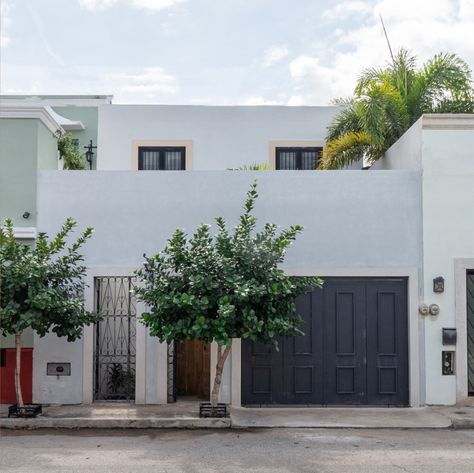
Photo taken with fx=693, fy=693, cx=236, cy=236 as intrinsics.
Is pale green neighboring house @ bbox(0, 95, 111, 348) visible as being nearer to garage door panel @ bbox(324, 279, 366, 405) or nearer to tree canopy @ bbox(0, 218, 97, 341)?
tree canopy @ bbox(0, 218, 97, 341)

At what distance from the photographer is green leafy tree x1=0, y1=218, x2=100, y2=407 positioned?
34.4ft

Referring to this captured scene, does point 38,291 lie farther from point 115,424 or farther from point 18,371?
point 115,424

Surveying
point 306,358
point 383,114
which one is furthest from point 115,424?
point 383,114

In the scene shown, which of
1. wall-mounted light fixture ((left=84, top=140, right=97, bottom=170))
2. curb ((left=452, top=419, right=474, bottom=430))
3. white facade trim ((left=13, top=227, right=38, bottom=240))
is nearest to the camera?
curb ((left=452, top=419, right=474, bottom=430))

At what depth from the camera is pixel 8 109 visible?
490 inches

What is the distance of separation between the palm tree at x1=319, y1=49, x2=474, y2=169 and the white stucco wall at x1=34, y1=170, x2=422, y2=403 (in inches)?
114

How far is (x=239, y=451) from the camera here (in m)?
9.09

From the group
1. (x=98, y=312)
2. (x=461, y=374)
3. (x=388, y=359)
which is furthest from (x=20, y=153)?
(x=461, y=374)

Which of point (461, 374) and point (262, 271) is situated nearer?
point (262, 271)

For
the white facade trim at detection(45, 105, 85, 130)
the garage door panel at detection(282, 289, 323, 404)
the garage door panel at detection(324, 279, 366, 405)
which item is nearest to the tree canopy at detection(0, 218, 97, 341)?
the garage door panel at detection(282, 289, 323, 404)

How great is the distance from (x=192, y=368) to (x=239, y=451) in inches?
162

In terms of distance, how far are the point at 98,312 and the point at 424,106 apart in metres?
8.78

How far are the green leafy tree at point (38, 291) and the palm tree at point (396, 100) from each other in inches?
275

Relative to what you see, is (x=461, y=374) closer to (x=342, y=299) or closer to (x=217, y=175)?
(x=342, y=299)
